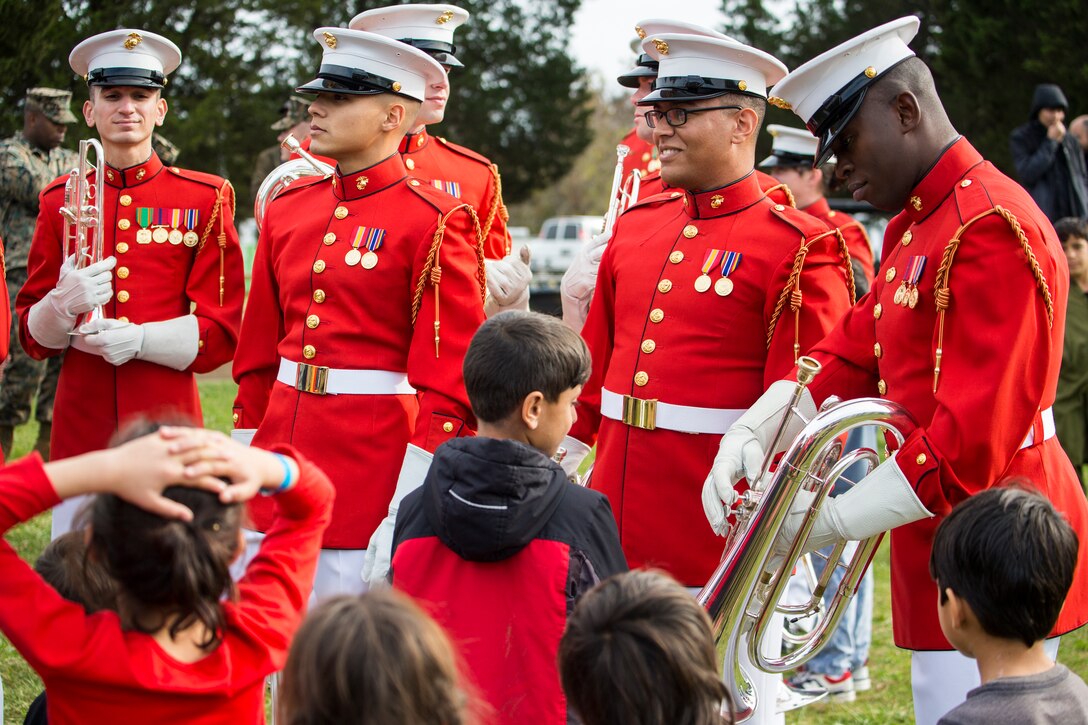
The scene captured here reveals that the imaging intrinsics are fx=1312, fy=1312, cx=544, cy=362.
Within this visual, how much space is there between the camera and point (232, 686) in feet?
7.39

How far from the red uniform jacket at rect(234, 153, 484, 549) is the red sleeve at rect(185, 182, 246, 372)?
825mm

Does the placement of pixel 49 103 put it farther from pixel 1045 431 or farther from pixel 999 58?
pixel 999 58

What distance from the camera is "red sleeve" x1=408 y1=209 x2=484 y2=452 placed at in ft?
12.6

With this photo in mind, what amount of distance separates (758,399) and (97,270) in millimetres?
2418

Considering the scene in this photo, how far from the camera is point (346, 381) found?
404cm

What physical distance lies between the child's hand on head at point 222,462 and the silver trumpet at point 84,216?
2.72 meters

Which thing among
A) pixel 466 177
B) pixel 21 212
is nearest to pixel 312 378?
pixel 466 177

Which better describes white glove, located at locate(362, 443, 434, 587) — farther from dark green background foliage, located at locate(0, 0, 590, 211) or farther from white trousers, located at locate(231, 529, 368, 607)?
dark green background foliage, located at locate(0, 0, 590, 211)

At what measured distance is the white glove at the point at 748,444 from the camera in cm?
344

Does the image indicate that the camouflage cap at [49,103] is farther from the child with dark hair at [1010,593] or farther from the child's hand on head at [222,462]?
the child with dark hair at [1010,593]

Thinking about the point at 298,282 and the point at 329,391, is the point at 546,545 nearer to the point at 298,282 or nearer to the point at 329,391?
the point at 329,391

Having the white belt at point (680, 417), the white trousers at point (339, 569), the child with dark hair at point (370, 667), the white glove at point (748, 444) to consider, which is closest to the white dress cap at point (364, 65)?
the white belt at point (680, 417)

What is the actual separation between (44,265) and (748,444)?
295 centimetres

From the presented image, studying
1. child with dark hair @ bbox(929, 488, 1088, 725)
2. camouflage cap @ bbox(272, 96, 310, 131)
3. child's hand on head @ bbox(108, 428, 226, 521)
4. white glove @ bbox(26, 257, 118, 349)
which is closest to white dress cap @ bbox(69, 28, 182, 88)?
white glove @ bbox(26, 257, 118, 349)
